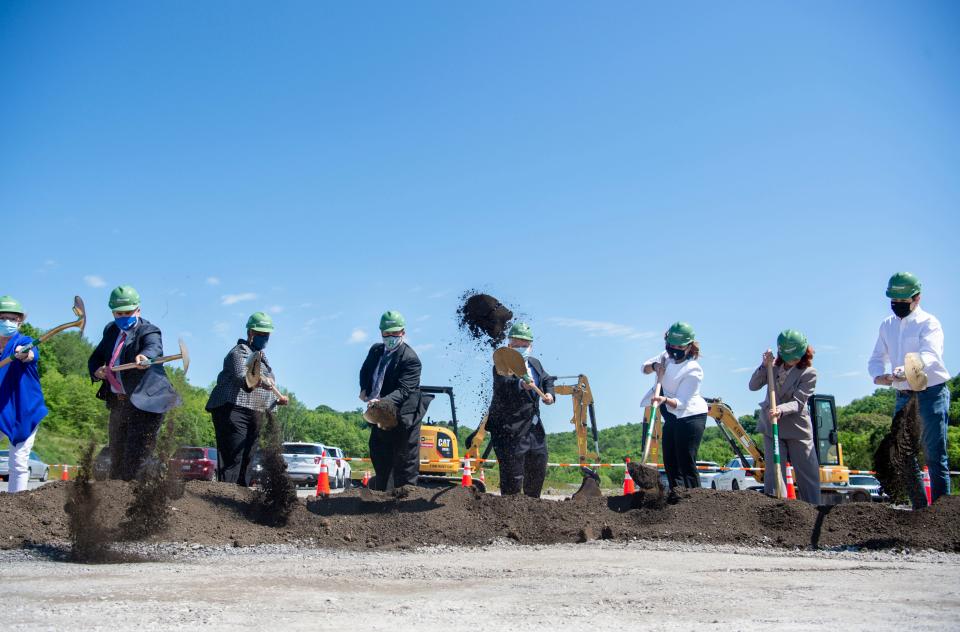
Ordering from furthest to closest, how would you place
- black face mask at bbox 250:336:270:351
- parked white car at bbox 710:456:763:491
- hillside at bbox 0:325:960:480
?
hillside at bbox 0:325:960:480 → parked white car at bbox 710:456:763:491 → black face mask at bbox 250:336:270:351

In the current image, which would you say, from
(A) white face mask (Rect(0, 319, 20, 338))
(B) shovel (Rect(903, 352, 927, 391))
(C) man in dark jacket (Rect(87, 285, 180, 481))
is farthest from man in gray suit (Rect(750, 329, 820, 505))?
(A) white face mask (Rect(0, 319, 20, 338))

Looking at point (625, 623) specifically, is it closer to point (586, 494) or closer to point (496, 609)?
point (496, 609)

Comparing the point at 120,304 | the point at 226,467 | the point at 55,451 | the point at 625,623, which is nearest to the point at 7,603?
the point at 625,623

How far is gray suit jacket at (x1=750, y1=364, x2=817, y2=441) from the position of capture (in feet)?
27.8

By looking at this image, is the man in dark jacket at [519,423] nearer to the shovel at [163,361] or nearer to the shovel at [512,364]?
the shovel at [512,364]

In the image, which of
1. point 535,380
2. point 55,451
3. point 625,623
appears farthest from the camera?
point 55,451

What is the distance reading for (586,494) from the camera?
983 cm

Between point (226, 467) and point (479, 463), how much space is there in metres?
9.96

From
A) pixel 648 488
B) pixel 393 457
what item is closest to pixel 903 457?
pixel 648 488

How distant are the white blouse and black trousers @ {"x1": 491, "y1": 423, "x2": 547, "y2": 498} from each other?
112 centimetres

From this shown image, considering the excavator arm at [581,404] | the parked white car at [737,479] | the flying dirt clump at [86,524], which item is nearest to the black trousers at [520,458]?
the flying dirt clump at [86,524]

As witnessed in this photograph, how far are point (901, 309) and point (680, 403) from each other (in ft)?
7.02

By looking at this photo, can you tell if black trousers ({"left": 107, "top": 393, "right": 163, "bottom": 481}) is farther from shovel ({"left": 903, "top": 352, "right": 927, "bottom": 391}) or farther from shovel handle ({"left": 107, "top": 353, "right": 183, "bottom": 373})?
shovel ({"left": 903, "top": 352, "right": 927, "bottom": 391})

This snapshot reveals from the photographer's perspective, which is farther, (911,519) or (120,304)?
(120,304)
